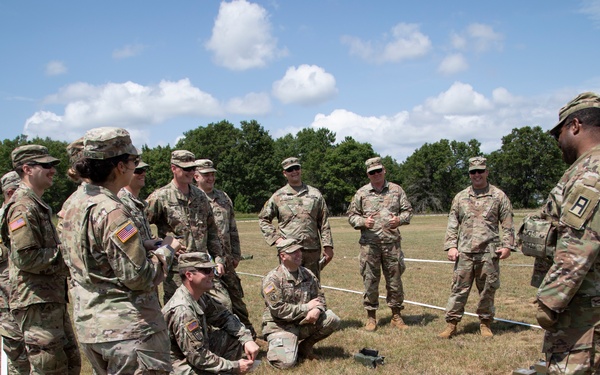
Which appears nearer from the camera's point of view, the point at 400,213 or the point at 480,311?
the point at 480,311

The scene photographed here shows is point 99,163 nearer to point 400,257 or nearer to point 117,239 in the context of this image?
point 117,239

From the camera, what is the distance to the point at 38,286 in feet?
13.5

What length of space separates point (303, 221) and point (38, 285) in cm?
380

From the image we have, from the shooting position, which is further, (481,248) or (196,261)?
(481,248)

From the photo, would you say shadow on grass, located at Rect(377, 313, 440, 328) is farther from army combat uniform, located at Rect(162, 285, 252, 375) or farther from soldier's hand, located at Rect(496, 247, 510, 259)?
army combat uniform, located at Rect(162, 285, 252, 375)

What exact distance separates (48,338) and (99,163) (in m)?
2.00

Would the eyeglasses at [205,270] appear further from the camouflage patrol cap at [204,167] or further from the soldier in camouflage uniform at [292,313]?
the camouflage patrol cap at [204,167]

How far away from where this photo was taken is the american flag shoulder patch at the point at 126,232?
2771 mm

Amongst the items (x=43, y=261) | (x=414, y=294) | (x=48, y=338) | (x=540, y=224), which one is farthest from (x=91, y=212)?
(x=414, y=294)

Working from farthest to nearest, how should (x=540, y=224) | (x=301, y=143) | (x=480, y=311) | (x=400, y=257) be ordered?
(x=301, y=143) < (x=400, y=257) < (x=480, y=311) < (x=540, y=224)

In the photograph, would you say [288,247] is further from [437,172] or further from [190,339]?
[437,172]

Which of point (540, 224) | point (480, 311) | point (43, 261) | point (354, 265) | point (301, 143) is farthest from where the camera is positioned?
point (301, 143)

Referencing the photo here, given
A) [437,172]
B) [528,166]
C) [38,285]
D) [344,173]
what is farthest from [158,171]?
[38,285]

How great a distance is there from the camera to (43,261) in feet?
13.2
